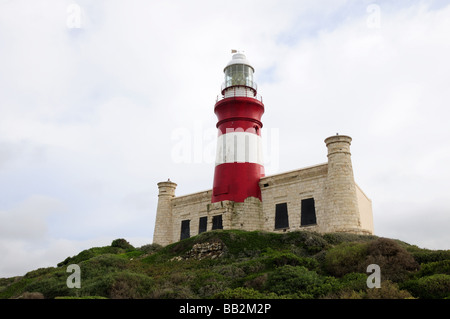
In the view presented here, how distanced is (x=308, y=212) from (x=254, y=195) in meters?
3.92

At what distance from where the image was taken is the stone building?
757 inches

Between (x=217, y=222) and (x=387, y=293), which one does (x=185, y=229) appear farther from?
(x=387, y=293)

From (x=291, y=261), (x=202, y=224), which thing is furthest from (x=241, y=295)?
(x=202, y=224)

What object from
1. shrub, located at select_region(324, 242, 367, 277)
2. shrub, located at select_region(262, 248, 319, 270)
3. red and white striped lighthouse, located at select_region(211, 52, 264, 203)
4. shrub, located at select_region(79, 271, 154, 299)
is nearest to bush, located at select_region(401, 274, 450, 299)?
shrub, located at select_region(324, 242, 367, 277)

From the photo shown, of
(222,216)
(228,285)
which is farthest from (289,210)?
(228,285)

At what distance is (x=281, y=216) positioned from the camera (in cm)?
2181

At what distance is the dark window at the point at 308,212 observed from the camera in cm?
2034

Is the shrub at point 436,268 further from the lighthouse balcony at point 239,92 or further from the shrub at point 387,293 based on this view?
the lighthouse balcony at point 239,92

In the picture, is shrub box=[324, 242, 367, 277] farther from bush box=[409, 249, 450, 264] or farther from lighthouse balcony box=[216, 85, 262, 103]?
lighthouse balcony box=[216, 85, 262, 103]

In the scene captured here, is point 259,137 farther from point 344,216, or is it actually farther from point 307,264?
point 307,264

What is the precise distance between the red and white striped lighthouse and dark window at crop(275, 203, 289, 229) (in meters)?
1.80

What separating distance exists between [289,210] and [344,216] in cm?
383

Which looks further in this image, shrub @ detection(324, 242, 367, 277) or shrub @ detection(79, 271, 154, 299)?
shrub @ detection(324, 242, 367, 277)
